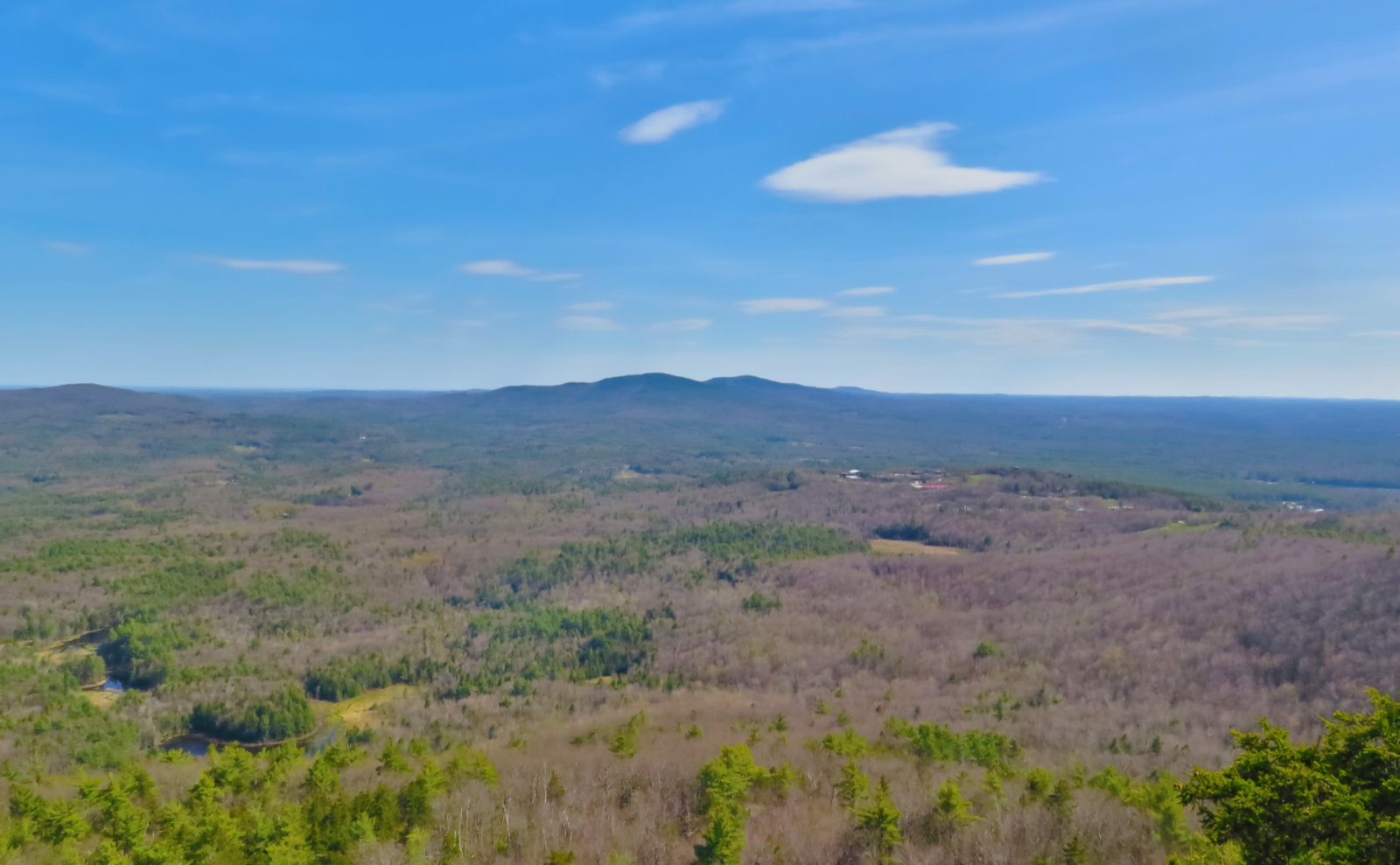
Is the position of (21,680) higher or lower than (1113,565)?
lower

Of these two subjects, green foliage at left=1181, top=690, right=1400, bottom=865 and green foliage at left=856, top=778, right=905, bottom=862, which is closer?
green foliage at left=1181, top=690, right=1400, bottom=865

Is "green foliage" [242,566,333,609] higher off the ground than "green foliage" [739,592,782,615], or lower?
lower

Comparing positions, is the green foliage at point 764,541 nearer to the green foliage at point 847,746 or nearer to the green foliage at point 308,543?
the green foliage at point 308,543

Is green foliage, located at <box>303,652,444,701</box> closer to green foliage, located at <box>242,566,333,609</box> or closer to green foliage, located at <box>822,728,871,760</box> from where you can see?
green foliage, located at <box>242,566,333,609</box>

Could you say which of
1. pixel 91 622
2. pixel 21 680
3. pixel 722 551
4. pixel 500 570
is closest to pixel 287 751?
pixel 21 680

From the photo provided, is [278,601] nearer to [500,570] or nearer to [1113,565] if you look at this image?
[500,570]

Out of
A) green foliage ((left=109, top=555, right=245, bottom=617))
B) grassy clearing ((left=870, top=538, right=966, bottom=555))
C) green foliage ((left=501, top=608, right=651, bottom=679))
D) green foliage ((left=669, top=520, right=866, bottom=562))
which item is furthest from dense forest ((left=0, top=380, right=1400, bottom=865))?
grassy clearing ((left=870, top=538, right=966, bottom=555))
